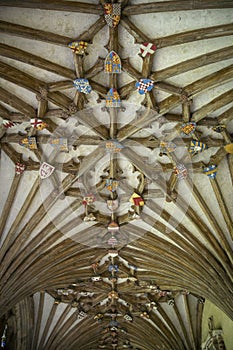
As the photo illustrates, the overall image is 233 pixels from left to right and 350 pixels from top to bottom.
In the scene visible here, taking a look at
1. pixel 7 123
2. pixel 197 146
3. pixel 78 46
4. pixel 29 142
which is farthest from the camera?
pixel 29 142

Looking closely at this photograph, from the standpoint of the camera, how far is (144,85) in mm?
9125

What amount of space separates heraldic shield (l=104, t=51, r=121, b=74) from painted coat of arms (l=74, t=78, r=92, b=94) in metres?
0.56

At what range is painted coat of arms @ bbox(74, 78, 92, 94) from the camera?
353 inches

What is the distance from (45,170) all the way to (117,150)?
7.84ft

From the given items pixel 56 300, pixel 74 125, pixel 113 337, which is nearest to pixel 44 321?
pixel 56 300

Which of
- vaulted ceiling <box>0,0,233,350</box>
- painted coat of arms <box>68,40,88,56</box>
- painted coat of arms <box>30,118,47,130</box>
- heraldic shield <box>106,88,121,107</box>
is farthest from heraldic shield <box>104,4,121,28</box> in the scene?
painted coat of arms <box>30,118,47,130</box>

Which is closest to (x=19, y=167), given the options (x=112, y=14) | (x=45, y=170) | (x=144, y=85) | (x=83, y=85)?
(x=45, y=170)

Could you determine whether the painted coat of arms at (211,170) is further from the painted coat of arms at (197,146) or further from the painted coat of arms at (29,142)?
the painted coat of arms at (29,142)

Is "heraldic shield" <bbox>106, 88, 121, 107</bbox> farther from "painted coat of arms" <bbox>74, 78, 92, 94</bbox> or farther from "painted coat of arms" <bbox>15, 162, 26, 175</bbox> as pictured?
"painted coat of arms" <bbox>15, 162, 26, 175</bbox>

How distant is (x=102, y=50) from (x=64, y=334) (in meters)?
17.8

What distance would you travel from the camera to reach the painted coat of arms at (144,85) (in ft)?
29.6

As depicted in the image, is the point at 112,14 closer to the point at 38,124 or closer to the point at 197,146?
the point at 38,124

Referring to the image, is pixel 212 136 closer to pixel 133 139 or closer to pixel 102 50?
pixel 133 139

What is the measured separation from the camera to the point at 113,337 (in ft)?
82.6
